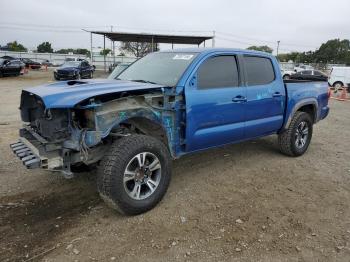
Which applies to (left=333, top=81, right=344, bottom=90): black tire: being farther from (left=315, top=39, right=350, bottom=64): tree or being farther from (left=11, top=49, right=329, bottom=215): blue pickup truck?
(left=315, top=39, right=350, bottom=64): tree

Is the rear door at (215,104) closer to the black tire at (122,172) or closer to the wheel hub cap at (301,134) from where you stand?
the black tire at (122,172)

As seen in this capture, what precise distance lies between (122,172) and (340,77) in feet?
77.1

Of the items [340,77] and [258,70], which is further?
[340,77]

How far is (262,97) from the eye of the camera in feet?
17.4

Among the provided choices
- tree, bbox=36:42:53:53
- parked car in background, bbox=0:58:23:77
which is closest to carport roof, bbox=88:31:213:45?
parked car in background, bbox=0:58:23:77

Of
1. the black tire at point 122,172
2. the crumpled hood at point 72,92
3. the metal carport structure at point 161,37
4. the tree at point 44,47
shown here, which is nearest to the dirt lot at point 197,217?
the black tire at point 122,172

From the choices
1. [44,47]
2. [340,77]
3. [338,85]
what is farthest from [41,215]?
[44,47]

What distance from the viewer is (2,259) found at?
123 inches

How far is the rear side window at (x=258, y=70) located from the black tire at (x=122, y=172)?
200cm

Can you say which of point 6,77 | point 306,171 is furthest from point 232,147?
point 6,77

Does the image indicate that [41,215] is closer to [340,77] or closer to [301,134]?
[301,134]

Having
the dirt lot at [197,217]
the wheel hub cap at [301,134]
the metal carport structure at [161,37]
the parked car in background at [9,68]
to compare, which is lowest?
the dirt lot at [197,217]

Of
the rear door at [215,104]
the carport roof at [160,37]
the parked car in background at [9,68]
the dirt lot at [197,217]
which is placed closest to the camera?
the dirt lot at [197,217]

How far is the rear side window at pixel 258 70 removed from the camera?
5210 millimetres
